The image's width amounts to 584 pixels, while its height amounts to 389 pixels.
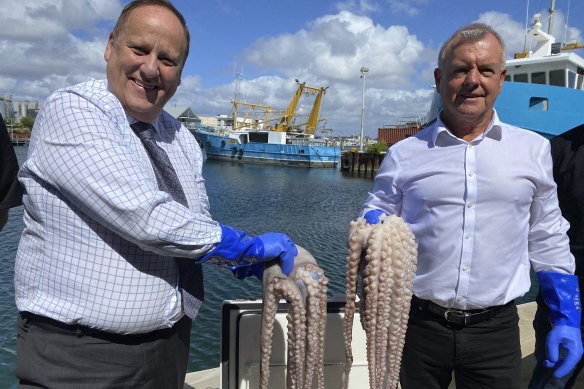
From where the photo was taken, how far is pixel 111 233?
5.88ft

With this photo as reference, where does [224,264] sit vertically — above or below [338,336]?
above

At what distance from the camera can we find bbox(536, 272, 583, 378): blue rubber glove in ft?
7.98

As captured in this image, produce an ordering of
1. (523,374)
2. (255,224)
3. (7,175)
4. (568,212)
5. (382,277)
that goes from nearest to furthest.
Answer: (382,277)
(7,175)
(568,212)
(523,374)
(255,224)

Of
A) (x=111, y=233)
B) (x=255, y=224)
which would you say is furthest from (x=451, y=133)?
(x=255, y=224)

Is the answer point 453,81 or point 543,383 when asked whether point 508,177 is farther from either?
point 543,383

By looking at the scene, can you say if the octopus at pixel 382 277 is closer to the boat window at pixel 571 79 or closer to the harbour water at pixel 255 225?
the harbour water at pixel 255 225

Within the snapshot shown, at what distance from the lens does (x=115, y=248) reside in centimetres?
180

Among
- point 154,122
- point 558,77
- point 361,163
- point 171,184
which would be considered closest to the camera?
point 171,184

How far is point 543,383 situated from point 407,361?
885 mm

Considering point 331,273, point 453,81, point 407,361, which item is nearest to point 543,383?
point 407,361

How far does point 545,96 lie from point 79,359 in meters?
15.4

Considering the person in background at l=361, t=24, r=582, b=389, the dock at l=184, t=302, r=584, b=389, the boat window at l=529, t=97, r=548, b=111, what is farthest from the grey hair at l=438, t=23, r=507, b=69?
the boat window at l=529, t=97, r=548, b=111

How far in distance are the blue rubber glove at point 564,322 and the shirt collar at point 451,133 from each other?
89 cm

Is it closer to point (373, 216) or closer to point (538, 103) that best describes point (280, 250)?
point (373, 216)
